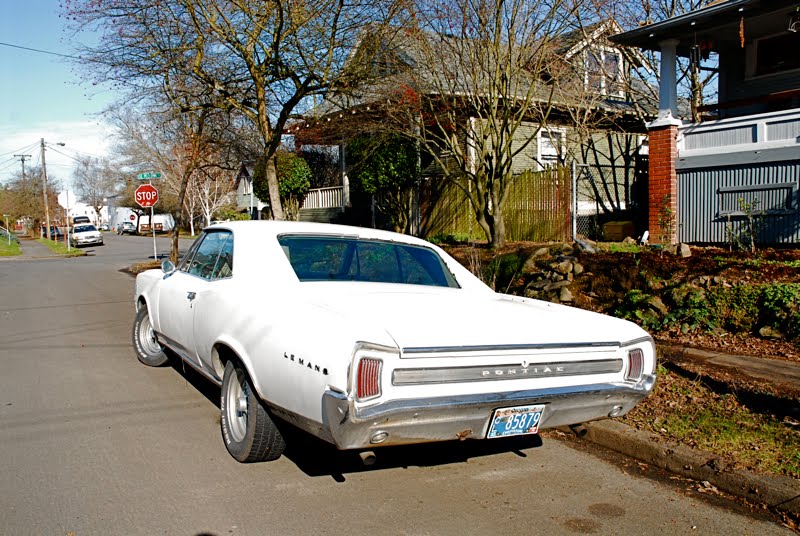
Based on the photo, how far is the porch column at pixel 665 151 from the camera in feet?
42.2

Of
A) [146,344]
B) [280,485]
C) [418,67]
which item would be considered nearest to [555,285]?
[146,344]

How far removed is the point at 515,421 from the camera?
159 inches

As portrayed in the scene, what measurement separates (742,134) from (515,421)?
1008cm

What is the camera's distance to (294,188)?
2561cm

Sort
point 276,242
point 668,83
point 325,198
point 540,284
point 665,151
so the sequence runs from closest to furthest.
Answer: point 276,242, point 540,284, point 665,151, point 668,83, point 325,198

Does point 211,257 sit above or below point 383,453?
above

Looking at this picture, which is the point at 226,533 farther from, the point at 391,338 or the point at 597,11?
the point at 597,11

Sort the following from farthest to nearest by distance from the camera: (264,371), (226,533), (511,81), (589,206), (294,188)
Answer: (294,188)
(589,206)
(511,81)
(264,371)
(226,533)

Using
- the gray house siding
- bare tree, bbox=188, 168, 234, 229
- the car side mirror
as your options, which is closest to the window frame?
the gray house siding

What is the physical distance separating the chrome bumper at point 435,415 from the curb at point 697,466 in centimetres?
91

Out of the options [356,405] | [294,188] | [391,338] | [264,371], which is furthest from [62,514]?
[294,188]

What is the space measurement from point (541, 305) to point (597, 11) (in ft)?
42.9

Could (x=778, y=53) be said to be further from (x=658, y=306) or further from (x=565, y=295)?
(x=658, y=306)

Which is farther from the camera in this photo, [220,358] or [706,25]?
[706,25]
